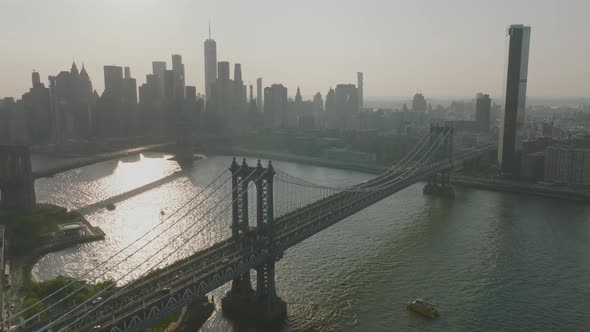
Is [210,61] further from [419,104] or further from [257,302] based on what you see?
[257,302]

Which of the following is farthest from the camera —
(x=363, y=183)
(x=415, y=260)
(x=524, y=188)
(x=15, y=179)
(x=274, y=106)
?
(x=274, y=106)

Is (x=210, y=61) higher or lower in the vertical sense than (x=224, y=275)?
higher

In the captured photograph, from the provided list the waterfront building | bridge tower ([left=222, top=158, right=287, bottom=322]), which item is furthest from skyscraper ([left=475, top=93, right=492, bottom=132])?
bridge tower ([left=222, top=158, right=287, bottom=322])

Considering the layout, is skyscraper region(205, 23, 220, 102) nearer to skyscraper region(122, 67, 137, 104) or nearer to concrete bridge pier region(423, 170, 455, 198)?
skyscraper region(122, 67, 137, 104)

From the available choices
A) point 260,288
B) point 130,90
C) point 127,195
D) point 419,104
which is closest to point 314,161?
point 127,195

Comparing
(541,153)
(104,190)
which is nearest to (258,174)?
(104,190)

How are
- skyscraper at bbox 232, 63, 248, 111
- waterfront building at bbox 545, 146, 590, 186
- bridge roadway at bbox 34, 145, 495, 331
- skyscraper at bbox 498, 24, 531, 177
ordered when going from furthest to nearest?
skyscraper at bbox 232, 63, 248, 111, skyscraper at bbox 498, 24, 531, 177, waterfront building at bbox 545, 146, 590, 186, bridge roadway at bbox 34, 145, 495, 331
